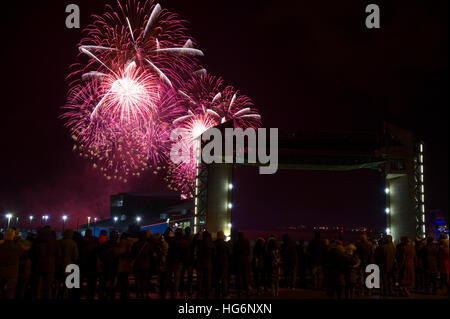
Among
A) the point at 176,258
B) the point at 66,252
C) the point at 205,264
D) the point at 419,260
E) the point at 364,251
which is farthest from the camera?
the point at 419,260

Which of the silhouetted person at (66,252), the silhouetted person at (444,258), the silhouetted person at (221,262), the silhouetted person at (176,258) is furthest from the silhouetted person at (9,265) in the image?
the silhouetted person at (444,258)

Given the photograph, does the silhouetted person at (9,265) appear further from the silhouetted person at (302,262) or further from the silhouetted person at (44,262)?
the silhouetted person at (302,262)

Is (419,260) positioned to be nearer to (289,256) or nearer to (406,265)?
(406,265)

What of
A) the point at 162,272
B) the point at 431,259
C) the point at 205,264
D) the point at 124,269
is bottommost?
the point at 162,272

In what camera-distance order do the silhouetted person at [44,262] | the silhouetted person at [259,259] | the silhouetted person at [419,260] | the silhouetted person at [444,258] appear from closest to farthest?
the silhouetted person at [44,262], the silhouetted person at [444,258], the silhouetted person at [259,259], the silhouetted person at [419,260]

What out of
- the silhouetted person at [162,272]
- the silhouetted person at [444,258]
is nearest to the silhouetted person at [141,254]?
the silhouetted person at [162,272]

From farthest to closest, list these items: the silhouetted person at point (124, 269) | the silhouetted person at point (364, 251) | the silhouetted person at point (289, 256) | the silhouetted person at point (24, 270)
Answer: the silhouetted person at point (289, 256) < the silhouetted person at point (364, 251) < the silhouetted person at point (124, 269) < the silhouetted person at point (24, 270)

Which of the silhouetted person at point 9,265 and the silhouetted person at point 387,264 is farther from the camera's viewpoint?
the silhouetted person at point 387,264

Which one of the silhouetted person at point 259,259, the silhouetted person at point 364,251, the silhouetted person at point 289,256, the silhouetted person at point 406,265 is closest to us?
the silhouetted person at point 406,265

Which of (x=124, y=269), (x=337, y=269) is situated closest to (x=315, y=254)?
(x=337, y=269)

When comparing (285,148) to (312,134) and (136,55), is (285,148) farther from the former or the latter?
(136,55)

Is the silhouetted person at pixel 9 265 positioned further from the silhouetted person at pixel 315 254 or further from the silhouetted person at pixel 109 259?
the silhouetted person at pixel 315 254

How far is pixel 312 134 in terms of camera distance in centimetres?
1994
